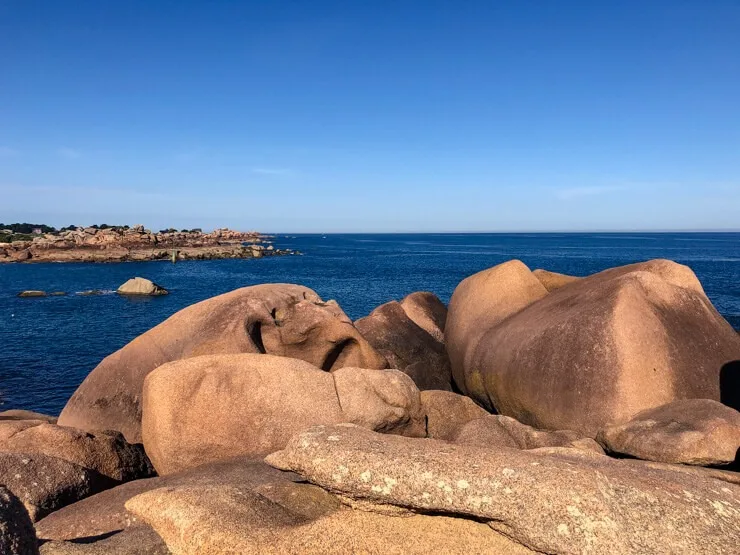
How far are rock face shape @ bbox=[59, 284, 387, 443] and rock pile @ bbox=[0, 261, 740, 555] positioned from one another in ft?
0.18

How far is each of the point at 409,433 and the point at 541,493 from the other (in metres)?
6.79

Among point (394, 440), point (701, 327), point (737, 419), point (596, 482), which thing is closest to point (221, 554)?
point (394, 440)

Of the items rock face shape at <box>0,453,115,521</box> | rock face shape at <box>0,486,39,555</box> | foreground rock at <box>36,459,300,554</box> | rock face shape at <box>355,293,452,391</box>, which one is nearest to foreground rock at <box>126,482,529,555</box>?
foreground rock at <box>36,459,300,554</box>

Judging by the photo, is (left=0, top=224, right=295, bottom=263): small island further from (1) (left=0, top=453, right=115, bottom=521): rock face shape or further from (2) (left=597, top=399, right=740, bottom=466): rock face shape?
(2) (left=597, top=399, right=740, bottom=466): rock face shape

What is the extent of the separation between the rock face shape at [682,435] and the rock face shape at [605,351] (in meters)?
0.81

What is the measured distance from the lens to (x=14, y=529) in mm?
4148

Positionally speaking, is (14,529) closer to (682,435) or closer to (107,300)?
(682,435)

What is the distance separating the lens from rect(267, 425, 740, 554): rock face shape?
5129 millimetres

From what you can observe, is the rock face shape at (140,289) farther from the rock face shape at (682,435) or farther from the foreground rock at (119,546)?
the foreground rock at (119,546)

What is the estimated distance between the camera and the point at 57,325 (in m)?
39.7

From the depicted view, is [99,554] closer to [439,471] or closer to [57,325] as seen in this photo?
[439,471]

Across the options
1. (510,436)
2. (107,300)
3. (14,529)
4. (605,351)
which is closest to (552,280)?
(605,351)

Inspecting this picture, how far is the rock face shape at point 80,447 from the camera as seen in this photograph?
1090 centimetres

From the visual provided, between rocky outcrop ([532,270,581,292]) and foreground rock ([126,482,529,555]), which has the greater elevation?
rocky outcrop ([532,270,581,292])
